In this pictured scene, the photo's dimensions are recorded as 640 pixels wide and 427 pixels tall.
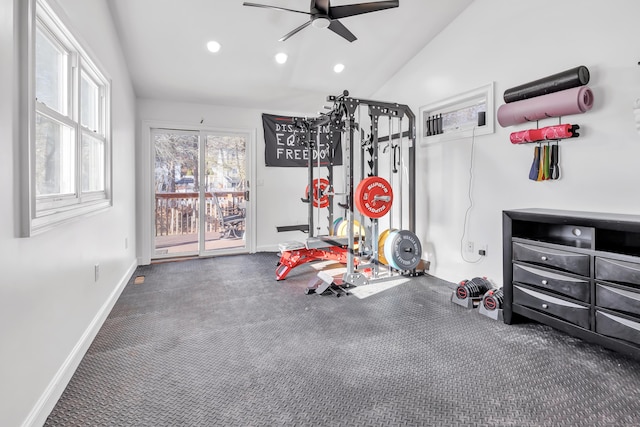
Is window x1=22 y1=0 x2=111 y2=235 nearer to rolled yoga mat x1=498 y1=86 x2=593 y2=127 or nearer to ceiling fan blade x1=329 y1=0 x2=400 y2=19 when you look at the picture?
ceiling fan blade x1=329 y1=0 x2=400 y2=19

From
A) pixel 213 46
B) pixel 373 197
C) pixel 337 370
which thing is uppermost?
pixel 213 46

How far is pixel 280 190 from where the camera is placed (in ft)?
19.1

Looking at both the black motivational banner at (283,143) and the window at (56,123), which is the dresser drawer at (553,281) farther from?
the black motivational banner at (283,143)

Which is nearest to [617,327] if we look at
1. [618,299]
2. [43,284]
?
[618,299]

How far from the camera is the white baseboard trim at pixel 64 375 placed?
5.14ft

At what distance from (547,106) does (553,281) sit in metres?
1.42

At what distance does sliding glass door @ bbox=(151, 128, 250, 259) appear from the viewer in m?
5.21

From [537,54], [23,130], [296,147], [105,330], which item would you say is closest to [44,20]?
[23,130]

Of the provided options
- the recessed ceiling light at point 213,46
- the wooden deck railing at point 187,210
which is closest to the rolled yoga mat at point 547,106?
the recessed ceiling light at point 213,46

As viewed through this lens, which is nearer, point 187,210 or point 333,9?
point 333,9

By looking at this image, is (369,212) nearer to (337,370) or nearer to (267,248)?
(337,370)

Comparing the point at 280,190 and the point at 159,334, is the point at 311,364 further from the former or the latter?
the point at 280,190

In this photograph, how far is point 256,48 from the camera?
4.09m

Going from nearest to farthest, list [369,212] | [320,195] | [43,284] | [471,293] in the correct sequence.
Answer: [43,284] → [471,293] → [369,212] → [320,195]
